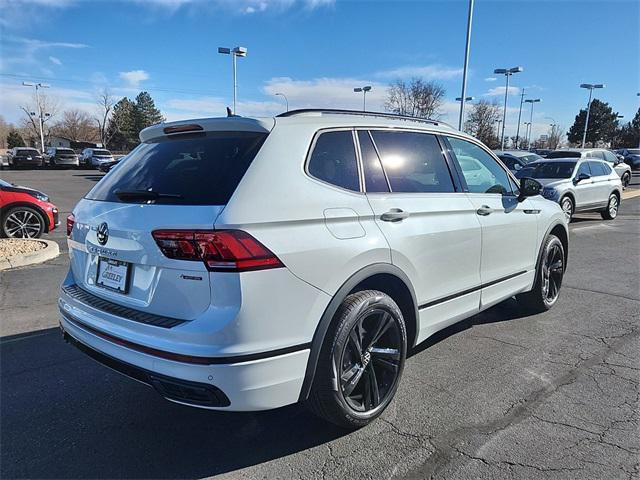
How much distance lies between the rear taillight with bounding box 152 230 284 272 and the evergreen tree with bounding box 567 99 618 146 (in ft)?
308

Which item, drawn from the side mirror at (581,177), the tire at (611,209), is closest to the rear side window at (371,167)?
the side mirror at (581,177)

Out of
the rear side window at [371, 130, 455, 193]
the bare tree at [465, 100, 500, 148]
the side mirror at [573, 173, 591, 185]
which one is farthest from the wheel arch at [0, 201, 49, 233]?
the bare tree at [465, 100, 500, 148]

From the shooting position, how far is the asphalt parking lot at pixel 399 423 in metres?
2.65

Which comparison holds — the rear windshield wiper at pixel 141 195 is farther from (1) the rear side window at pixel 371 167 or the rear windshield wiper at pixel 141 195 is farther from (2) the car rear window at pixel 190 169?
(1) the rear side window at pixel 371 167

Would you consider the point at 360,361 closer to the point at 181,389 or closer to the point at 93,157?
the point at 181,389

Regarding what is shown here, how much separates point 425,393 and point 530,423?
2.31ft

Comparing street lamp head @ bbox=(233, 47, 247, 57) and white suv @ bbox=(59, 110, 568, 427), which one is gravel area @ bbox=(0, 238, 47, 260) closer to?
white suv @ bbox=(59, 110, 568, 427)

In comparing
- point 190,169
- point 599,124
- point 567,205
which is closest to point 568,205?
point 567,205

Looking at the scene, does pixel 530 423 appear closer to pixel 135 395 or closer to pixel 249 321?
pixel 249 321

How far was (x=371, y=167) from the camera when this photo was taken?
3180mm

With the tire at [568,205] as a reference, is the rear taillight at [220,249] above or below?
above

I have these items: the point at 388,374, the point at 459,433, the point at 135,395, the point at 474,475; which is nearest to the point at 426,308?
the point at 388,374

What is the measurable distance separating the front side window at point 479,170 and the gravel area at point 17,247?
6630 millimetres

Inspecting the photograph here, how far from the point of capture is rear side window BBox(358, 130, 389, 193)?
3121 mm
